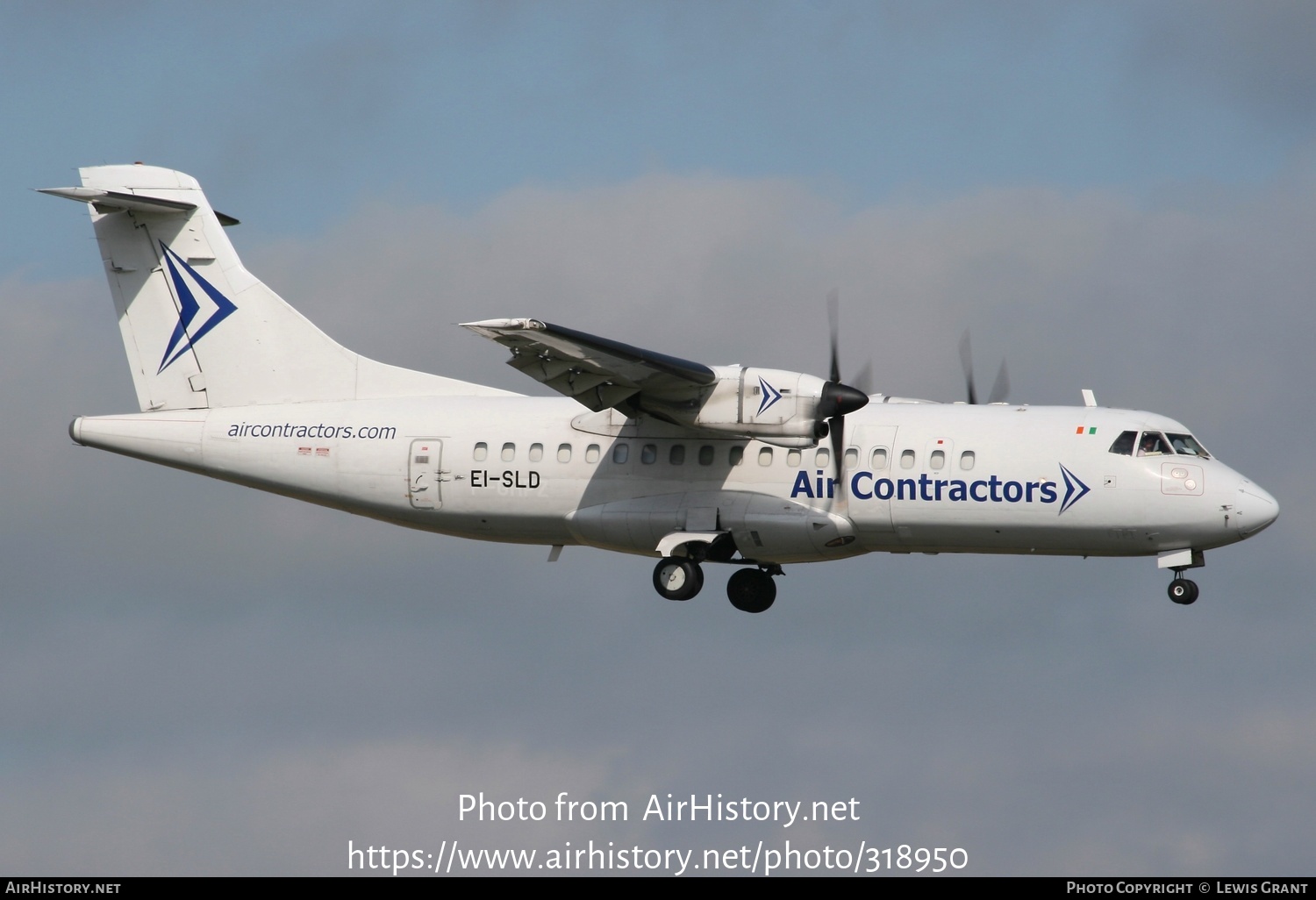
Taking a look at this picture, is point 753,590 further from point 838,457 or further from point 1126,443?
point 1126,443

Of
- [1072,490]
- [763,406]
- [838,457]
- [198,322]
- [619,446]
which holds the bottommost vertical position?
[1072,490]

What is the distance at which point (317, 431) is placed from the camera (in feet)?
87.7

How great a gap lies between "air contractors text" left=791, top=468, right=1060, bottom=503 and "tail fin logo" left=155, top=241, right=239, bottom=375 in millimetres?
10489

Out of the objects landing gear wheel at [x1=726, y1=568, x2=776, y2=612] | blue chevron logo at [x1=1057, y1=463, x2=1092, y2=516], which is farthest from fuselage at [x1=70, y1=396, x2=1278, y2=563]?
landing gear wheel at [x1=726, y1=568, x2=776, y2=612]

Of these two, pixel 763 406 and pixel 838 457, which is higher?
pixel 763 406

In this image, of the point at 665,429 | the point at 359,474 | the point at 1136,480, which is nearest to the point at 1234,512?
the point at 1136,480

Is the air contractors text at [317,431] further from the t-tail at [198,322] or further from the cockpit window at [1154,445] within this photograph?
the cockpit window at [1154,445]

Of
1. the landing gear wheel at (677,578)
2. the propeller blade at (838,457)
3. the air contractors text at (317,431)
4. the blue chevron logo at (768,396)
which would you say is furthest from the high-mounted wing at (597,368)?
the air contractors text at (317,431)

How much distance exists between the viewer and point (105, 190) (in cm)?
2766

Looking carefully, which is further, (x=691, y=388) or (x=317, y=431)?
(x=317, y=431)

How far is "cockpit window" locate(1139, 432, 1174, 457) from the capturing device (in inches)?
944

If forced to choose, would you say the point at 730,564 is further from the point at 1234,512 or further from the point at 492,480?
the point at 1234,512

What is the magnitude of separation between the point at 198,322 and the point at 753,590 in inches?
411

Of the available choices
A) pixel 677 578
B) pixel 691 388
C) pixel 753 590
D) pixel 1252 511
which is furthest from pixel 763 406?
pixel 1252 511
